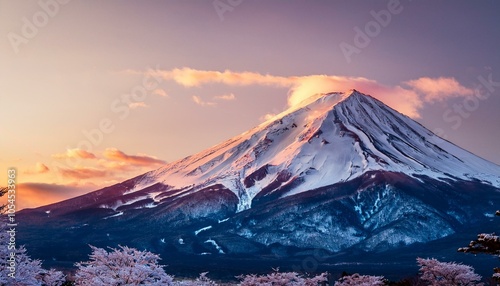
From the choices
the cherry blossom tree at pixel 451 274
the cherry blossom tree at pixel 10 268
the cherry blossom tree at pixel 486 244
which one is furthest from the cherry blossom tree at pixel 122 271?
the cherry blossom tree at pixel 451 274

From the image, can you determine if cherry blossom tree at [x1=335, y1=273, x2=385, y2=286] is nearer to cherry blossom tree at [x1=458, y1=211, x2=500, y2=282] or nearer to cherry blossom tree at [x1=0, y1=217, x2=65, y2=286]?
cherry blossom tree at [x1=458, y1=211, x2=500, y2=282]

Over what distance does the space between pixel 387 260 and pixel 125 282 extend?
126181 mm

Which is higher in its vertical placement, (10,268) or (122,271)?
(10,268)

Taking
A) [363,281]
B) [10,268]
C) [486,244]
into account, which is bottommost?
[363,281]

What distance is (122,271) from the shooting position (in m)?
32.0

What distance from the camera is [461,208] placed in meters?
194

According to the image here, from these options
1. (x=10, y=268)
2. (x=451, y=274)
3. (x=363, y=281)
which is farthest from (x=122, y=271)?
(x=451, y=274)

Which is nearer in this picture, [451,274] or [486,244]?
[486,244]

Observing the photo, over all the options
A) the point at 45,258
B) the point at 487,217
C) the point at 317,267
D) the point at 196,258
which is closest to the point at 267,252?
the point at 196,258

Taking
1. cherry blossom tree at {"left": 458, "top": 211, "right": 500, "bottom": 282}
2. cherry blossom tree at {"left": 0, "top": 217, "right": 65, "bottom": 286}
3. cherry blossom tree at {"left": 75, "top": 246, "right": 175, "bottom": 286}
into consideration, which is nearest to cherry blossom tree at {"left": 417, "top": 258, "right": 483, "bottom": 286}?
cherry blossom tree at {"left": 458, "top": 211, "right": 500, "bottom": 282}

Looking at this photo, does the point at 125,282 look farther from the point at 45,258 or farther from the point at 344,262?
the point at 45,258

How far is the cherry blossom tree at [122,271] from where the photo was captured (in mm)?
31781

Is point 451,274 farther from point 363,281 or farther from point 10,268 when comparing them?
point 10,268

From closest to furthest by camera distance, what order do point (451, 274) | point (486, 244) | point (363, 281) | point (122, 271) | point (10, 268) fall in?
1. point (10, 268)
2. point (486, 244)
3. point (122, 271)
4. point (363, 281)
5. point (451, 274)
